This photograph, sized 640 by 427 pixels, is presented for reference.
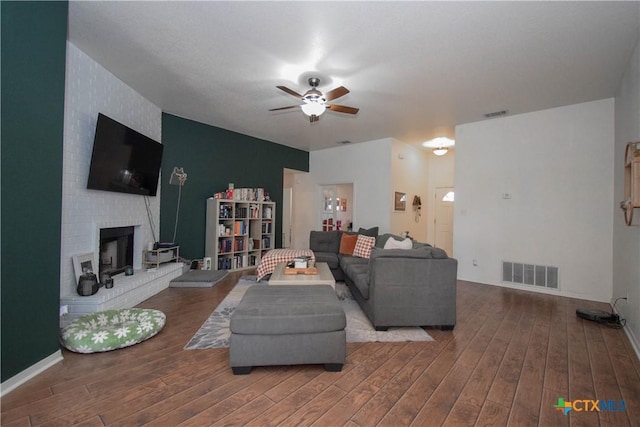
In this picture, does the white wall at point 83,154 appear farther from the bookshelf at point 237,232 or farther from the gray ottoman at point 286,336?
the gray ottoman at point 286,336

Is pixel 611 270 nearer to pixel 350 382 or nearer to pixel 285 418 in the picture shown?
pixel 350 382

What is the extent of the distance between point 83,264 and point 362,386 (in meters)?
3.11

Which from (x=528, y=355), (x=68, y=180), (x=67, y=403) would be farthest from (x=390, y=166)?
(x=67, y=403)

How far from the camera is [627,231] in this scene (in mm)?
3000

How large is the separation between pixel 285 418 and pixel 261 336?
1.82ft

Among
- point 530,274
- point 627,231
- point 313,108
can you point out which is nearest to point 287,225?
point 313,108

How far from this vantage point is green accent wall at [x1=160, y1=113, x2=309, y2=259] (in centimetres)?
485

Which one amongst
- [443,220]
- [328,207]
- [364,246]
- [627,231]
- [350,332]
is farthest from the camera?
[328,207]

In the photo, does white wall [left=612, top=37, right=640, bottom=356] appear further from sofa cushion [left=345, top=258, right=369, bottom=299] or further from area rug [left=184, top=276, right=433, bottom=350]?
sofa cushion [left=345, top=258, right=369, bottom=299]

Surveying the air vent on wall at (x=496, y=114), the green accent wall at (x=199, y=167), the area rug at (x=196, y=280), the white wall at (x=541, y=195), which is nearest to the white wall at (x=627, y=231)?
the white wall at (x=541, y=195)

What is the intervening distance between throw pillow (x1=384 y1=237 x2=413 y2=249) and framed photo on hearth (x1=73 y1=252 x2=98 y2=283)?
362cm

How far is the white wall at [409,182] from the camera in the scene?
20.2 feet

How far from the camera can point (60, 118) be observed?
2135 millimetres

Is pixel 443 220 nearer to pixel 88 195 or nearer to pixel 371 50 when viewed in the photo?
pixel 371 50
